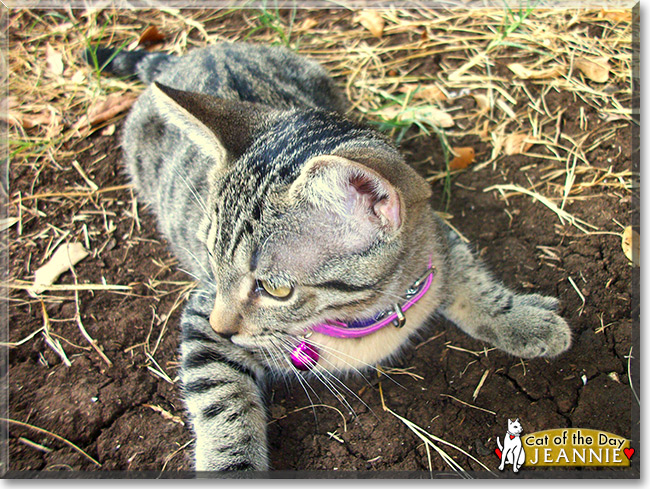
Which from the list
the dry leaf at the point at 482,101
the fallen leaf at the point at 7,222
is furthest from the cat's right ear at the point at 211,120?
the dry leaf at the point at 482,101

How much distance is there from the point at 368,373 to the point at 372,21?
2.43 m

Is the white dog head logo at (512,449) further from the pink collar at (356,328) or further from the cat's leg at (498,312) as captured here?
the pink collar at (356,328)

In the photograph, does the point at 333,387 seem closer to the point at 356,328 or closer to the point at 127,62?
the point at 356,328

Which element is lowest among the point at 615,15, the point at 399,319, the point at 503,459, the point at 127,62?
the point at 503,459

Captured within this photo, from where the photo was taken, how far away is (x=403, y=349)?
→ 7.41 ft

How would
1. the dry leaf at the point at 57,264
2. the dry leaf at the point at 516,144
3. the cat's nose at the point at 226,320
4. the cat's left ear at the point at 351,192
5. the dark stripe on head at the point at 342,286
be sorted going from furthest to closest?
the dry leaf at the point at 516,144
the dry leaf at the point at 57,264
the cat's nose at the point at 226,320
the dark stripe on head at the point at 342,286
the cat's left ear at the point at 351,192

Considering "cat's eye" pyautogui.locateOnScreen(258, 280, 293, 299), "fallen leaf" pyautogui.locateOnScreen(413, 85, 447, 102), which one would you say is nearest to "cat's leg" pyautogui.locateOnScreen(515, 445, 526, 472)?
"cat's eye" pyautogui.locateOnScreen(258, 280, 293, 299)

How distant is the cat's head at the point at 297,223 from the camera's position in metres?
1.52

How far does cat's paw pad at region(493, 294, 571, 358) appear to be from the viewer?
2088mm

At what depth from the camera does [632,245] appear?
7.00 ft

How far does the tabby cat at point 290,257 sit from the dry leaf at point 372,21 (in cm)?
111

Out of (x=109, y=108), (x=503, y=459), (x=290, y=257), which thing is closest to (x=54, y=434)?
(x=290, y=257)

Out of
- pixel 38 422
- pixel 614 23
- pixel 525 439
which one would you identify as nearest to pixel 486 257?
pixel 525 439

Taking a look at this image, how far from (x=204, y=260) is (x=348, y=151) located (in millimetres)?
1128
